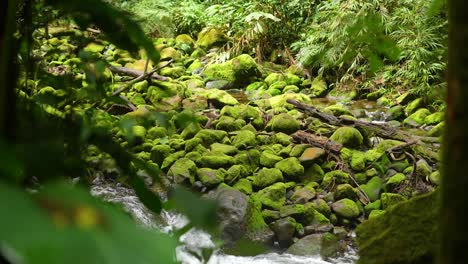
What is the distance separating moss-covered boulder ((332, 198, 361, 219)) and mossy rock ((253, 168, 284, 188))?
57 cm

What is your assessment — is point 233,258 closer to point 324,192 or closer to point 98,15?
point 324,192

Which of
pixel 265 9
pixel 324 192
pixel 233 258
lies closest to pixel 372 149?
pixel 324 192

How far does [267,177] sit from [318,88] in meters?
2.92

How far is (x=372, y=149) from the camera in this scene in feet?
15.9

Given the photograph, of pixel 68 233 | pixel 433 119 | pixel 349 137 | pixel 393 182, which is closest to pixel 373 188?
pixel 393 182

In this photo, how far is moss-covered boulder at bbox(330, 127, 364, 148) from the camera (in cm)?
490

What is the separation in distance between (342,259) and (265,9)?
213 inches

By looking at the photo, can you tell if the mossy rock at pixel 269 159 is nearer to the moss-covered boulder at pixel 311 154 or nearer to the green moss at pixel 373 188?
the moss-covered boulder at pixel 311 154

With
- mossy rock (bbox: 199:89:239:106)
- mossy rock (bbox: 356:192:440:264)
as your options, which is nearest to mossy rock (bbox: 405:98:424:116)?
mossy rock (bbox: 199:89:239:106)

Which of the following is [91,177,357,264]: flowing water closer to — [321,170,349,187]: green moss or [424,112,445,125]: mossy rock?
[321,170,349,187]: green moss

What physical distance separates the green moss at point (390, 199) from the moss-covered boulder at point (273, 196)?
31.7 inches
